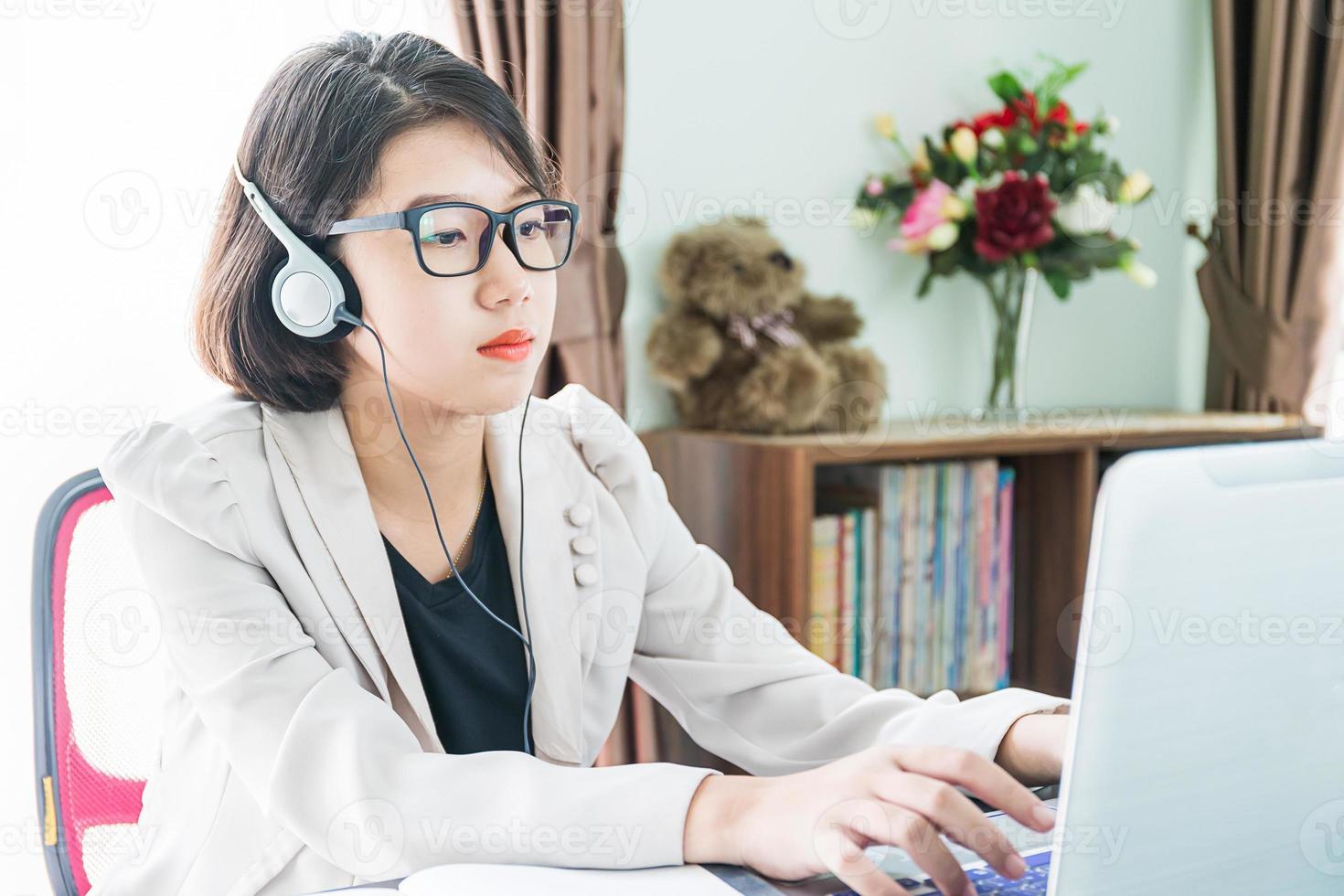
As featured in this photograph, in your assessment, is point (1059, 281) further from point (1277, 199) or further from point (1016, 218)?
point (1277, 199)

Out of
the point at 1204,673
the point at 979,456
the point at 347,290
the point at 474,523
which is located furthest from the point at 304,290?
the point at 979,456

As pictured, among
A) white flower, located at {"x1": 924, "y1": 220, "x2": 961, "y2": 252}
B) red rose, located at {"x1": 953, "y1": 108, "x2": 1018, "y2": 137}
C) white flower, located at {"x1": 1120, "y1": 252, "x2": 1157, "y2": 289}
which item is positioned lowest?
white flower, located at {"x1": 1120, "y1": 252, "x2": 1157, "y2": 289}

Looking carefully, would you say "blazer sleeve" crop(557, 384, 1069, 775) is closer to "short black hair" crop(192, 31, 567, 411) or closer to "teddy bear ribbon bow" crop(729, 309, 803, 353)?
"short black hair" crop(192, 31, 567, 411)

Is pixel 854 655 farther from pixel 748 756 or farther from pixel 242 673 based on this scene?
pixel 242 673

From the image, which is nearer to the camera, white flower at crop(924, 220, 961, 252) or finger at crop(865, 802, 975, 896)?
finger at crop(865, 802, 975, 896)

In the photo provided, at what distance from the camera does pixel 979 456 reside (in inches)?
87.5

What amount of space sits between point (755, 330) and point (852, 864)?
1452mm

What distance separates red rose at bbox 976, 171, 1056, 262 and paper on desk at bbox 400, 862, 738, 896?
1773 mm

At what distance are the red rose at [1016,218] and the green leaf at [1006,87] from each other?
268 millimetres

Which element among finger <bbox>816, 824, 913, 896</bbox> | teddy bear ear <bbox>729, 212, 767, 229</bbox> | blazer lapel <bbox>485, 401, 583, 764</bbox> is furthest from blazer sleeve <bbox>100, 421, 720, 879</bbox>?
teddy bear ear <bbox>729, 212, 767, 229</bbox>

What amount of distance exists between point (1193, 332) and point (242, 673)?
8.41 ft

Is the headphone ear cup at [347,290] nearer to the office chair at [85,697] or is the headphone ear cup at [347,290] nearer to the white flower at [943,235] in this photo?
the office chair at [85,697]

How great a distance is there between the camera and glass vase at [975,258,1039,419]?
7.86 ft

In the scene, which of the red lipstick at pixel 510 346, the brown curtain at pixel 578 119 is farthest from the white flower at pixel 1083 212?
the red lipstick at pixel 510 346
